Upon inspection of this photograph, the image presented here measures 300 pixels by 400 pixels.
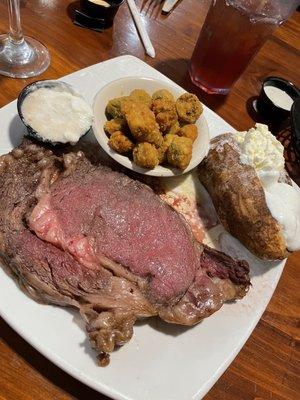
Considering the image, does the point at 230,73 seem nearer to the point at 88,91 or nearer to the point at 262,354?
the point at 88,91

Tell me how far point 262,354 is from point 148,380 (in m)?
0.54

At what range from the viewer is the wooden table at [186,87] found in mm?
1419

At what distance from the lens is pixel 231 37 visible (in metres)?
2.18

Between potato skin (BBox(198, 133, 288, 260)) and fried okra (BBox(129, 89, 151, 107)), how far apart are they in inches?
14.6

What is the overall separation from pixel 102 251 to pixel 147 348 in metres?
Answer: 0.38

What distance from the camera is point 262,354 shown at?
169 cm

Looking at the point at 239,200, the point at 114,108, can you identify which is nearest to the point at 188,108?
the point at 114,108

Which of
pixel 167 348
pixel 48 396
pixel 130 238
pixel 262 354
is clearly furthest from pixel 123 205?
pixel 262 354

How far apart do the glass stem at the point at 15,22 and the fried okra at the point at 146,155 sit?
3.35 ft

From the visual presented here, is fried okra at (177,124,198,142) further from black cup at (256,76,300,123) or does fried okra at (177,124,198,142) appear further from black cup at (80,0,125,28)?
black cup at (80,0,125,28)

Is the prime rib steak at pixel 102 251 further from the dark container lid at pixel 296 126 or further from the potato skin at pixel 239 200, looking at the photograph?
the dark container lid at pixel 296 126

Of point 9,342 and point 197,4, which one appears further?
point 197,4

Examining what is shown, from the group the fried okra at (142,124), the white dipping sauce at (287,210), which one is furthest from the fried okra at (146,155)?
the white dipping sauce at (287,210)

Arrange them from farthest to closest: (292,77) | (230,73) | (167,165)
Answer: (292,77)
(230,73)
(167,165)
